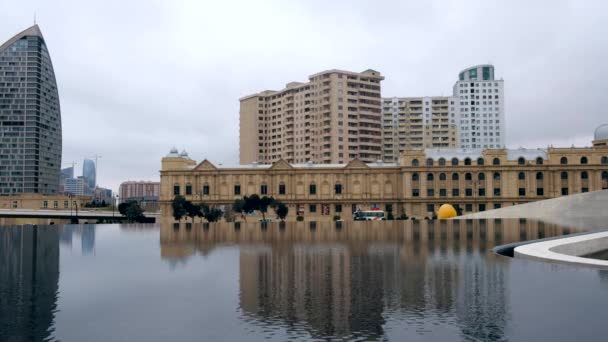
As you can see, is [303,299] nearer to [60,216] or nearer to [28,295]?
[28,295]

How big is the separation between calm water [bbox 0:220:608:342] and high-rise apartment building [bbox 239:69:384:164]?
430ft

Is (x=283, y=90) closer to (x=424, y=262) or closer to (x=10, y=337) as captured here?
(x=424, y=262)

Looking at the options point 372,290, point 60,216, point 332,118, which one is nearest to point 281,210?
point 60,216

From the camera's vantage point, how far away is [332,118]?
6550 inches

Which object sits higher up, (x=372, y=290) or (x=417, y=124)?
(x=417, y=124)

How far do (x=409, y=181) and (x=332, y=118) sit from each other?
5439 cm

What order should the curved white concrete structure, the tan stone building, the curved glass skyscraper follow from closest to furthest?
1. the curved white concrete structure
2. the tan stone building
3. the curved glass skyscraper

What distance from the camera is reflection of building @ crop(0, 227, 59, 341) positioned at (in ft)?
51.1

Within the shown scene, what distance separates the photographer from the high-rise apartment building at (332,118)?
167 meters

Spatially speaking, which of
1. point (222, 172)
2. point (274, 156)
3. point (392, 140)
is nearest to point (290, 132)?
point (274, 156)

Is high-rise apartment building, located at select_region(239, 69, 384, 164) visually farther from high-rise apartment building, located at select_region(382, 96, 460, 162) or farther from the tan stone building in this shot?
the tan stone building

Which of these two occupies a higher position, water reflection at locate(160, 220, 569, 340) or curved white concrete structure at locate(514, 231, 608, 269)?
curved white concrete structure at locate(514, 231, 608, 269)

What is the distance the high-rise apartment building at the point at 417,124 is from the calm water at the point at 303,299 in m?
167

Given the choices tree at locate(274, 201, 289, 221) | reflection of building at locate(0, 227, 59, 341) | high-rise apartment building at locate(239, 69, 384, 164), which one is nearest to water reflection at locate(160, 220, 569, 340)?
reflection of building at locate(0, 227, 59, 341)
